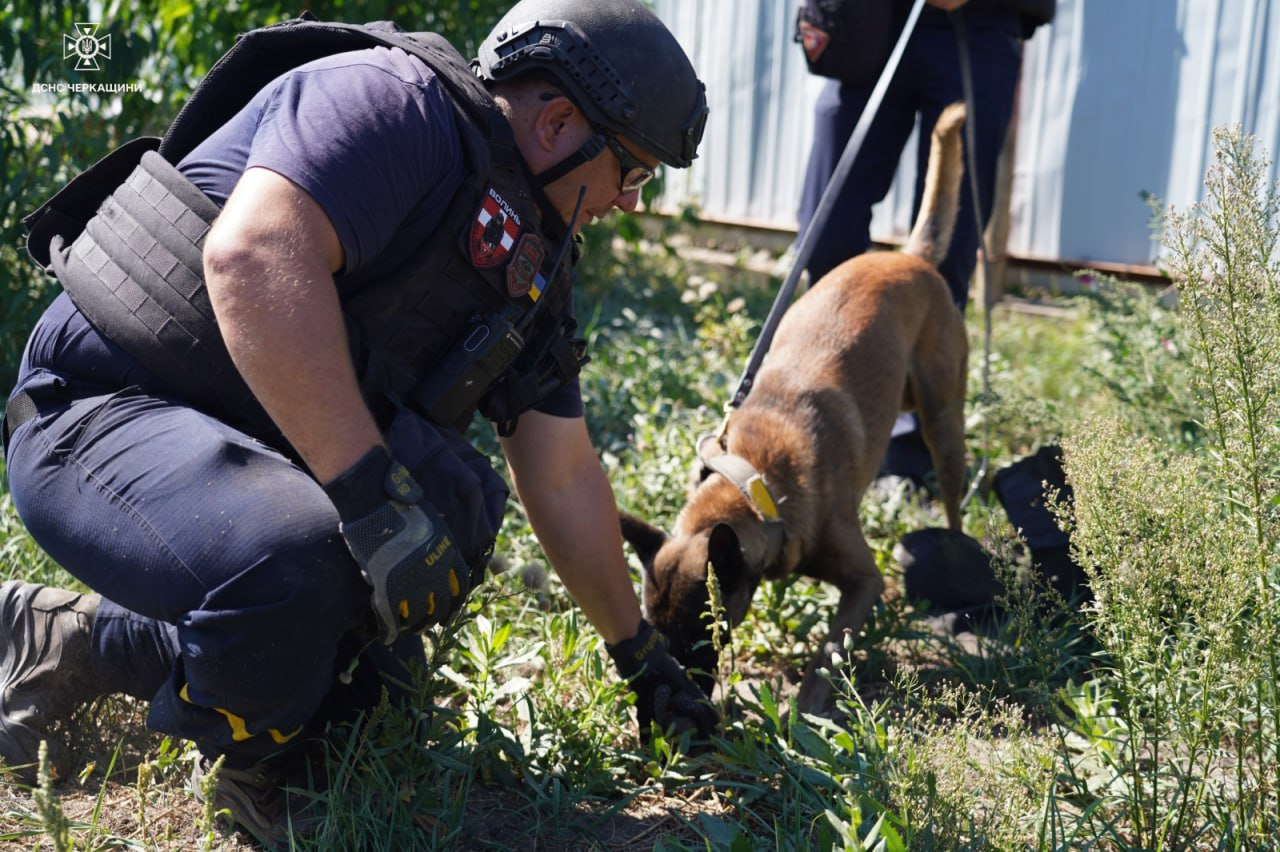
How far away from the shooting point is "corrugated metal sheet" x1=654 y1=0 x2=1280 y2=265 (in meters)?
5.91

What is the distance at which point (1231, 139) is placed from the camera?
2012 millimetres

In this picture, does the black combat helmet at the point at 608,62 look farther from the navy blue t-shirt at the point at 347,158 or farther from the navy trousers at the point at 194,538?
the navy trousers at the point at 194,538

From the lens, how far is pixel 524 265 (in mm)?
2387

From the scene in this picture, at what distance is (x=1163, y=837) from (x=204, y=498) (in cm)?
182

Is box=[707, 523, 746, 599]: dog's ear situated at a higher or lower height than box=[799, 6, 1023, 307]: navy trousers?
lower

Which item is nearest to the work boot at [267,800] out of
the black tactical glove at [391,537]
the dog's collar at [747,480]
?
the black tactical glove at [391,537]

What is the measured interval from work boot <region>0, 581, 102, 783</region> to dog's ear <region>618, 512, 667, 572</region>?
1.45 meters

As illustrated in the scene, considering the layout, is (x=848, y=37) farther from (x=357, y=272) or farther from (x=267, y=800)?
(x=267, y=800)

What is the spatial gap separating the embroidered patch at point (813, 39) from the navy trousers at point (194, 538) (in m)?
2.98

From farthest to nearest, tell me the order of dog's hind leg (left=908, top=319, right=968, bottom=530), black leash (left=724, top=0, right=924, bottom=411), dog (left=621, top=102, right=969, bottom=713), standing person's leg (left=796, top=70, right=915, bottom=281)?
standing person's leg (left=796, top=70, right=915, bottom=281) < dog's hind leg (left=908, top=319, right=968, bottom=530) < black leash (left=724, top=0, right=924, bottom=411) < dog (left=621, top=102, right=969, bottom=713)

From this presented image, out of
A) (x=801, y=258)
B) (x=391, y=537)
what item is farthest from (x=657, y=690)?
(x=801, y=258)

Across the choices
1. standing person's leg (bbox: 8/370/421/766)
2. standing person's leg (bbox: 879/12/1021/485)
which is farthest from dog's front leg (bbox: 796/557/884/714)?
standing person's leg (bbox: 8/370/421/766)

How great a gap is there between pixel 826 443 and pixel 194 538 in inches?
89.0

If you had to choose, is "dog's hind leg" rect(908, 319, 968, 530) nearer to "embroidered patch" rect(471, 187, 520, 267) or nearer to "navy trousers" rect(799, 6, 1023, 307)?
"navy trousers" rect(799, 6, 1023, 307)
